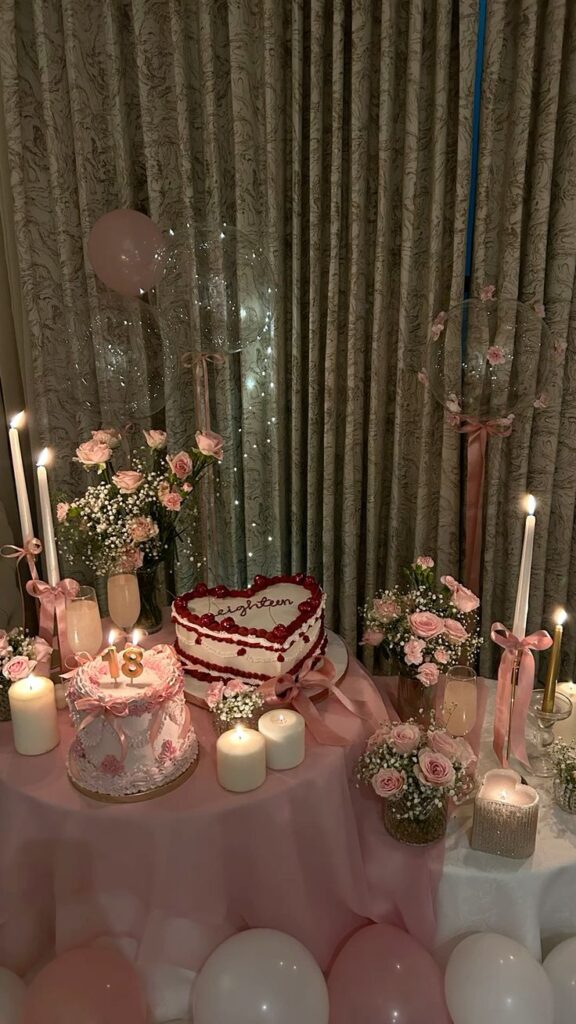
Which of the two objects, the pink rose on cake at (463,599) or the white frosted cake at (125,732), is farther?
the pink rose on cake at (463,599)

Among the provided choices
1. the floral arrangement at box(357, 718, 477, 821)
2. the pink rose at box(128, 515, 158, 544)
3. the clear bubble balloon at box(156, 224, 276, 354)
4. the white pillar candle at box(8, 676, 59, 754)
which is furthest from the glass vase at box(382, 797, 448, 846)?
the clear bubble balloon at box(156, 224, 276, 354)

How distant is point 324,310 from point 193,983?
1900 millimetres

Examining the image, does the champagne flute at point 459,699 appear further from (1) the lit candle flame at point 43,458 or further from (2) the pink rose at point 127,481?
(1) the lit candle flame at point 43,458

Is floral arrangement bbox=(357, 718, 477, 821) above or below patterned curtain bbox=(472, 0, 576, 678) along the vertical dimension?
below

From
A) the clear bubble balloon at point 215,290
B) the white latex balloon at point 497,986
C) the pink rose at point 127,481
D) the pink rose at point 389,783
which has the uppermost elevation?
the clear bubble balloon at point 215,290

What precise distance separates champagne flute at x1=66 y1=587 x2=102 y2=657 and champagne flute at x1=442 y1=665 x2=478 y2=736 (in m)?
0.89

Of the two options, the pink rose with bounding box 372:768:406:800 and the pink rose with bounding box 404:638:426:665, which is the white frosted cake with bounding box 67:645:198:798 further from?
the pink rose with bounding box 404:638:426:665

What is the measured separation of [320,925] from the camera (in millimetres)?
1580

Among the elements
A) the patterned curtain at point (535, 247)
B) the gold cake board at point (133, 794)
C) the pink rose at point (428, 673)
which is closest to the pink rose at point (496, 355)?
the patterned curtain at point (535, 247)

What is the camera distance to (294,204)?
7.55 ft

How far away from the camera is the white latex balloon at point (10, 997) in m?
1.44

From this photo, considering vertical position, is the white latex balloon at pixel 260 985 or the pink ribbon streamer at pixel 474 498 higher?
the pink ribbon streamer at pixel 474 498

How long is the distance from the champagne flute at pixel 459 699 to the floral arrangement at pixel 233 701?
18.5 inches

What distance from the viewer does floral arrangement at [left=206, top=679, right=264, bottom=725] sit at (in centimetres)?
163
